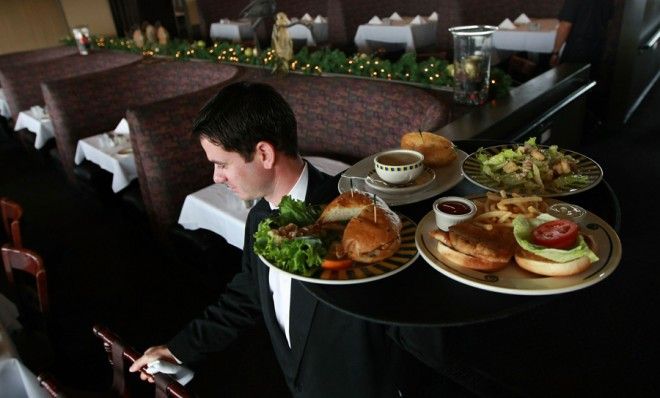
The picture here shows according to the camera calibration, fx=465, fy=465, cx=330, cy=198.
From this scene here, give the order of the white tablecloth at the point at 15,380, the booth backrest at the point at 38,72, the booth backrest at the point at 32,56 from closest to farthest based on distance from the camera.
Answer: the white tablecloth at the point at 15,380, the booth backrest at the point at 38,72, the booth backrest at the point at 32,56

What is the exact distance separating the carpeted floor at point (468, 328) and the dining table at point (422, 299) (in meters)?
1.41

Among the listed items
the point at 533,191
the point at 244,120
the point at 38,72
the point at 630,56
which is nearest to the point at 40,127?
the point at 38,72

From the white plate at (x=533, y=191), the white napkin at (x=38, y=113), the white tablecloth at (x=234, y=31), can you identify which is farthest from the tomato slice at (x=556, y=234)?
the white tablecloth at (x=234, y=31)

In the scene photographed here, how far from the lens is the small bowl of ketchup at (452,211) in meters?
0.99

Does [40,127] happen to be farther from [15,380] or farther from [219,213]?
[15,380]

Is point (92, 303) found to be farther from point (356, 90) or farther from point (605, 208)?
point (605, 208)

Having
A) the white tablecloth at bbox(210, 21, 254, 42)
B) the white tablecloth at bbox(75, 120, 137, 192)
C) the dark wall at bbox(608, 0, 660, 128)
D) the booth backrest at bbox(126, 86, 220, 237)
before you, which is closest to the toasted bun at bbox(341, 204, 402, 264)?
the booth backrest at bbox(126, 86, 220, 237)

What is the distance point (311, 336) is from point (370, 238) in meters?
0.38

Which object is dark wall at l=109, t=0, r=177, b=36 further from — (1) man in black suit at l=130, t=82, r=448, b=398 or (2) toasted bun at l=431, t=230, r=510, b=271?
(2) toasted bun at l=431, t=230, r=510, b=271

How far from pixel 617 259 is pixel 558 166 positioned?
0.43 meters

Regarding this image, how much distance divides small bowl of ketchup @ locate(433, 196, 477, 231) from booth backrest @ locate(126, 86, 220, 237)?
2.53 meters

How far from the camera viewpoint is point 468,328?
7.38ft

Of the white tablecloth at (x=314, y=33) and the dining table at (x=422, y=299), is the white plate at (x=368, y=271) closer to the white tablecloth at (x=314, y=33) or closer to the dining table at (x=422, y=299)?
the dining table at (x=422, y=299)

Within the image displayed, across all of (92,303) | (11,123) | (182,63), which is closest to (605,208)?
(92,303)
